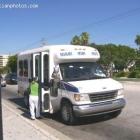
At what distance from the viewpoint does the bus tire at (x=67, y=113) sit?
11712 mm

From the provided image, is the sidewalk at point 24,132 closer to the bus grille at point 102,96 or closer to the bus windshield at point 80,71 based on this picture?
the bus grille at point 102,96

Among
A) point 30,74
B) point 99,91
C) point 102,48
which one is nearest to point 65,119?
point 99,91

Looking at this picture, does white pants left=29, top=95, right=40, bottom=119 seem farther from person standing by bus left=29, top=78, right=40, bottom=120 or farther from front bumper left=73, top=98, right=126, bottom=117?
front bumper left=73, top=98, right=126, bottom=117

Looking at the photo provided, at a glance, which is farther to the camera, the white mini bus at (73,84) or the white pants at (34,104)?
the white pants at (34,104)

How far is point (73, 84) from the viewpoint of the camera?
11625mm

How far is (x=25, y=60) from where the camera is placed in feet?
54.1

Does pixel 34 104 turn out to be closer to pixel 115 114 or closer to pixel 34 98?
pixel 34 98

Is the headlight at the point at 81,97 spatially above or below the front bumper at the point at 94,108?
above

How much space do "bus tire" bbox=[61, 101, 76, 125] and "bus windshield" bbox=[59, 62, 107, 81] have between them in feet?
2.90

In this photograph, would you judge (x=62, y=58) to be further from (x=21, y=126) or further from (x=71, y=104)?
(x=21, y=126)

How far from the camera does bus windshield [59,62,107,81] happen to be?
1234 centimetres

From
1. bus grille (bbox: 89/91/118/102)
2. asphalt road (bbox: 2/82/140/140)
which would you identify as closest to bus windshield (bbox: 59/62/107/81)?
bus grille (bbox: 89/91/118/102)

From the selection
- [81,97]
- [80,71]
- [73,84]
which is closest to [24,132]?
[81,97]

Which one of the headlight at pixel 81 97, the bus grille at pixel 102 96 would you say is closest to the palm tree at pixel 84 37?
the bus grille at pixel 102 96
